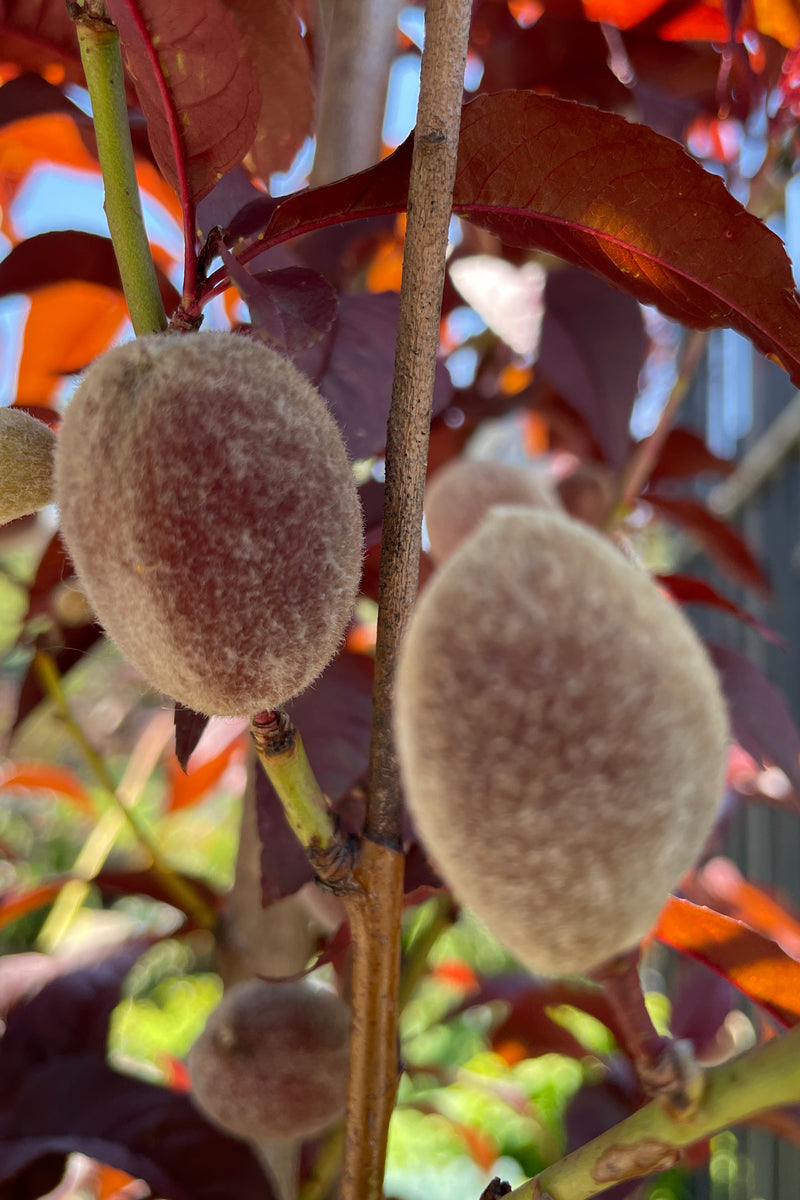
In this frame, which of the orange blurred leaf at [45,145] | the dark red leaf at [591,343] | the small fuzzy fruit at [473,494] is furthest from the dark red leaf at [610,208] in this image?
the orange blurred leaf at [45,145]

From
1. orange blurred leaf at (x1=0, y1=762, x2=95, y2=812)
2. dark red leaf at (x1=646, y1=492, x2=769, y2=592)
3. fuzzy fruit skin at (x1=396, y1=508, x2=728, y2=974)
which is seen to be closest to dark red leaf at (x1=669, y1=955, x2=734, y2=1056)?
dark red leaf at (x1=646, y1=492, x2=769, y2=592)

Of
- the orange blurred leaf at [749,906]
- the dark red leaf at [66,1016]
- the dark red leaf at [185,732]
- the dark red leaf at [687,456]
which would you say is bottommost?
the orange blurred leaf at [749,906]

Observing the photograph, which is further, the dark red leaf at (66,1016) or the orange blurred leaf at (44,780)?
the orange blurred leaf at (44,780)

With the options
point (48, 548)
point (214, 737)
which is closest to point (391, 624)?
point (48, 548)

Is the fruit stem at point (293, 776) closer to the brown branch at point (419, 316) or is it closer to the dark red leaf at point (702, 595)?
the brown branch at point (419, 316)

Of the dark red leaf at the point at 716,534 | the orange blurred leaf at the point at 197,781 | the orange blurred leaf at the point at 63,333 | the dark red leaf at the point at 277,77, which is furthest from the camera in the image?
the orange blurred leaf at the point at 197,781

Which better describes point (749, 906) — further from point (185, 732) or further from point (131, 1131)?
point (185, 732)

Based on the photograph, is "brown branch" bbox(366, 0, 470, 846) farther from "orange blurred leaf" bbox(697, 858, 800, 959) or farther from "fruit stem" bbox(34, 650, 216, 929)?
"orange blurred leaf" bbox(697, 858, 800, 959)

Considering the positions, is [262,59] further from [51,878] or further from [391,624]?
[51,878]
